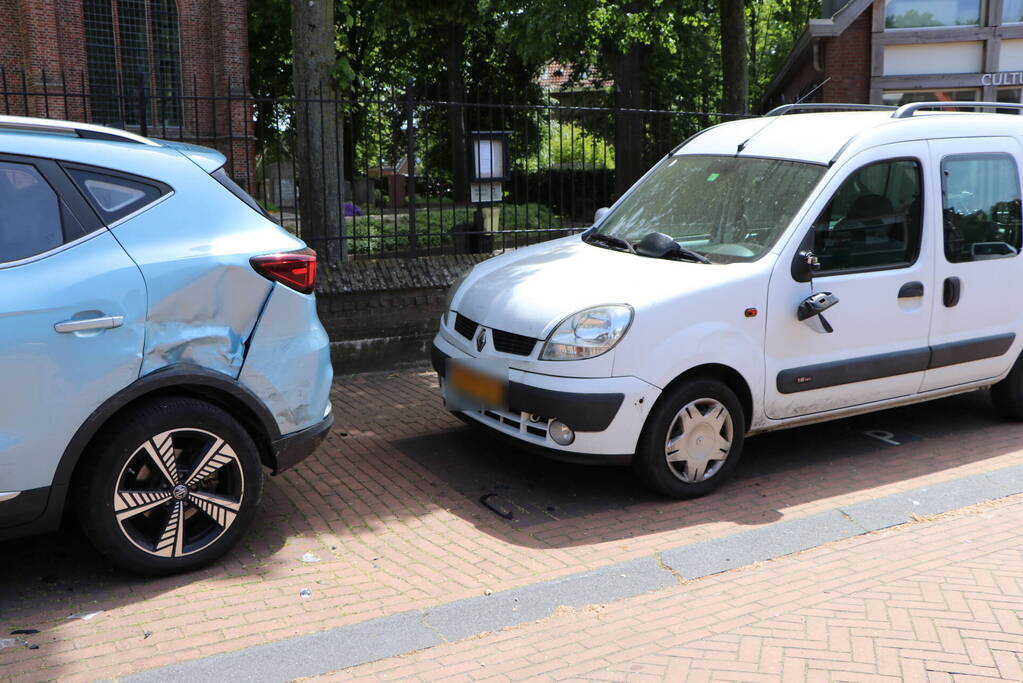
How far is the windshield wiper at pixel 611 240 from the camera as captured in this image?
230 inches

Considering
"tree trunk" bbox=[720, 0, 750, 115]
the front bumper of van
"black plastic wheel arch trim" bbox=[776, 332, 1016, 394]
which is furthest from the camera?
"tree trunk" bbox=[720, 0, 750, 115]

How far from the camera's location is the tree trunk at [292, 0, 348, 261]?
8.50m

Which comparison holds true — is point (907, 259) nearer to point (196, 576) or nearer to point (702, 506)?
point (702, 506)

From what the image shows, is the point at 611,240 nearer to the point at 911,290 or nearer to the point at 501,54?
the point at 911,290

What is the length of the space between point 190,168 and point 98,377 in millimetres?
1025

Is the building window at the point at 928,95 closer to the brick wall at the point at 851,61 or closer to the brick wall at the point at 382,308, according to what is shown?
the brick wall at the point at 851,61

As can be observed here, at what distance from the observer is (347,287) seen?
26.6 feet

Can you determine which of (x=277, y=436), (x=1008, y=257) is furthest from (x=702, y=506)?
(x=1008, y=257)

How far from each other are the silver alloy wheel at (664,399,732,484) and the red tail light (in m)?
1.97

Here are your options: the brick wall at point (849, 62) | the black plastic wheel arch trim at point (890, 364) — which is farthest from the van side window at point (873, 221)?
the brick wall at point (849, 62)

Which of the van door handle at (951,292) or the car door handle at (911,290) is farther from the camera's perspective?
the van door handle at (951,292)

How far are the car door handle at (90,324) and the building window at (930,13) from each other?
1846 centimetres

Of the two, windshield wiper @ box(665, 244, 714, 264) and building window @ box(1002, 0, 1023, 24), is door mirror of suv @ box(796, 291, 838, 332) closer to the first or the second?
windshield wiper @ box(665, 244, 714, 264)

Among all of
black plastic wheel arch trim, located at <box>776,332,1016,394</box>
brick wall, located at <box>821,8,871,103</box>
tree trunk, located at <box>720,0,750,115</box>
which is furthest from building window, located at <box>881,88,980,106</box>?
black plastic wheel arch trim, located at <box>776,332,1016,394</box>
